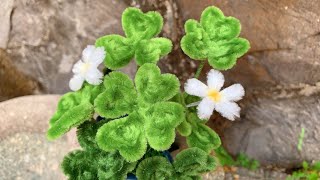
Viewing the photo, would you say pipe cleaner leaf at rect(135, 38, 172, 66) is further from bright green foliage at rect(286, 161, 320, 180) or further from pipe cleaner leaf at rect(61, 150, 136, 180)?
bright green foliage at rect(286, 161, 320, 180)

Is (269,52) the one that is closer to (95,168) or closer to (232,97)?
(232,97)

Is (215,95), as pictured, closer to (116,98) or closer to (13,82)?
(116,98)

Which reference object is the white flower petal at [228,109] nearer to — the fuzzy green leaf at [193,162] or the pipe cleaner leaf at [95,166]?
the fuzzy green leaf at [193,162]

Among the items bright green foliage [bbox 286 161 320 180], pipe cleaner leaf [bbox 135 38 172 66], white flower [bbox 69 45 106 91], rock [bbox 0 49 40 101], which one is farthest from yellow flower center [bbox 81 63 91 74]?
bright green foliage [bbox 286 161 320 180]

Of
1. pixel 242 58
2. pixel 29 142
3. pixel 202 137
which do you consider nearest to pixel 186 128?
pixel 202 137

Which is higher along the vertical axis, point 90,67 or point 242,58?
point 90,67

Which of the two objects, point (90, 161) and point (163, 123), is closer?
point (163, 123)
